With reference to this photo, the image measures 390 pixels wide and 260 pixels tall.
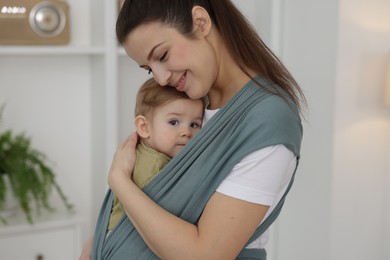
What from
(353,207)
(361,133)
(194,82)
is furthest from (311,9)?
(194,82)

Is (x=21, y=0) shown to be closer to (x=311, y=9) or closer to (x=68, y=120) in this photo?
(x=68, y=120)

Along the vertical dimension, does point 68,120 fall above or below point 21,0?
below

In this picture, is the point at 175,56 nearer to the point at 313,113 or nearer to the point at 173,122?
the point at 173,122

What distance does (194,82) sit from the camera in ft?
4.23

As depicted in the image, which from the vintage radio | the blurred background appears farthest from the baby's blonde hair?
the vintage radio

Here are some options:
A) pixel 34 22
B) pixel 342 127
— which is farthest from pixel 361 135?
pixel 34 22

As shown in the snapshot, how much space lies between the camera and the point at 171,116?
1.44 m

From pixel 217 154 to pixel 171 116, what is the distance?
244 mm

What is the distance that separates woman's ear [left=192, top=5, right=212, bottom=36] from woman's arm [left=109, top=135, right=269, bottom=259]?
1.20 feet

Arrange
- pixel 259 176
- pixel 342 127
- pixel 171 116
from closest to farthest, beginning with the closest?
pixel 259 176, pixel 171 116, pixel 342 127

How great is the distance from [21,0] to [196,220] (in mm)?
1753

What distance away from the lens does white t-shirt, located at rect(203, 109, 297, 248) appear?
117 cm

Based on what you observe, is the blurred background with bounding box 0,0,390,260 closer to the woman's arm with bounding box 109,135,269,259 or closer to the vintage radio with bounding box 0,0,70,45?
the vintage radio with bounding box 0,0,70,45

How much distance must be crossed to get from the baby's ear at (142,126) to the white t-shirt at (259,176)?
35 cm
